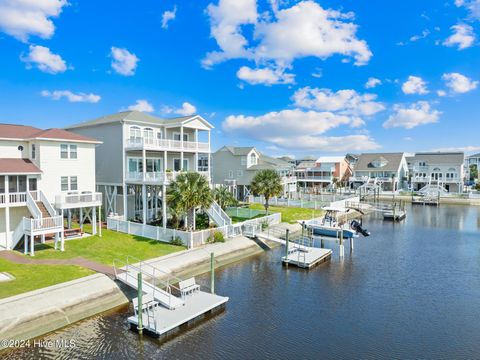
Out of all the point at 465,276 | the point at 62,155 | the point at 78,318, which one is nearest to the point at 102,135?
the point at 62,155

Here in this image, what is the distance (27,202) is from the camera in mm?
26578

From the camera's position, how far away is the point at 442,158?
93562 mm

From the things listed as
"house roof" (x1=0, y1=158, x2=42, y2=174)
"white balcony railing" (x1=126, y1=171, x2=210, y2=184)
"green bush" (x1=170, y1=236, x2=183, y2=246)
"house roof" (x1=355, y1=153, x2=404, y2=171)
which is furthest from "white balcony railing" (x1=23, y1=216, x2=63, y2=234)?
"house roof" (x1=355, y1=153, x2=404, y2=171)

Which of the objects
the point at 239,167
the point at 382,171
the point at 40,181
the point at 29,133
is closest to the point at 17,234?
the point at 40,181

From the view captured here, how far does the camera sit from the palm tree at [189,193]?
2809 centimetres

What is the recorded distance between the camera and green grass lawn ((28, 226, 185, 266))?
24.5 metres

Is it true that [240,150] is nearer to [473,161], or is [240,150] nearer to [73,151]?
[73,151]

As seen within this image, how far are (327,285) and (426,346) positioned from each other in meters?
8.22

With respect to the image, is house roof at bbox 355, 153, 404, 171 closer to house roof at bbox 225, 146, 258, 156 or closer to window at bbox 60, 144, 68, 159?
house roof at bbox 225, 146, 258, 156

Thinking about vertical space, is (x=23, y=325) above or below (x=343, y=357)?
above

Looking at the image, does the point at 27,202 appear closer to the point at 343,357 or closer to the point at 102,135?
the point at 102,135

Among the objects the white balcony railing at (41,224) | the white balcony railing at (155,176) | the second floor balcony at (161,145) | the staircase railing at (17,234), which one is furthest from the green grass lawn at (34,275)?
the second floor balcony at (161,145)

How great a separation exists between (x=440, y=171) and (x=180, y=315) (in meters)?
95.0

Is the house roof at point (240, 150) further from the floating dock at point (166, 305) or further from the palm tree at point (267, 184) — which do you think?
the floating dock at point (166, 305)
